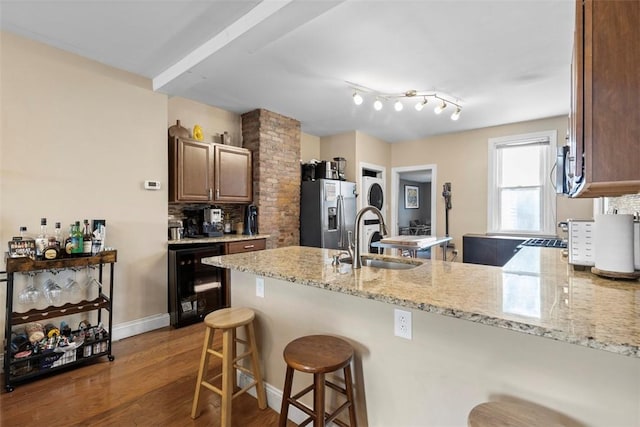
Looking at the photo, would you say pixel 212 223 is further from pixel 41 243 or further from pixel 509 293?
pixel 509 293

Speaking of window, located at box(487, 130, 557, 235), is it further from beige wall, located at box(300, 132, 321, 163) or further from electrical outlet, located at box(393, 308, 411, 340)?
electrical outlet, located at box(393, 308, 411, 340)

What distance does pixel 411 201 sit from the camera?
9750mm

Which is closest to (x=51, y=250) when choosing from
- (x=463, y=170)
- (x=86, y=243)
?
(x=86, y=243)

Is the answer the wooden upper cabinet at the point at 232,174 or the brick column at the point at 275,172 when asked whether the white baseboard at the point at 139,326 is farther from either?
the brick column at the point at 275,172

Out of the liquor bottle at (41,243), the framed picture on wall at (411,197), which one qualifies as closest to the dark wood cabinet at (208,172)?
the liquor bottle at (41,243)

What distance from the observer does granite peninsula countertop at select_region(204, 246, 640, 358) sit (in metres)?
0.88

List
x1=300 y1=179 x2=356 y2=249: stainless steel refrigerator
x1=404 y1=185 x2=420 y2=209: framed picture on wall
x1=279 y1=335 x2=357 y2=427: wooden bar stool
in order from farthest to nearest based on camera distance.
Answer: x1=404 y1=185 x2=420 y2=209: framed picture on wall, x1=300 y1=179 x2=356 y2=249: stainless steel refrigerator, x1=279 y1=335 x2=357 y2=427: wooden bar stool

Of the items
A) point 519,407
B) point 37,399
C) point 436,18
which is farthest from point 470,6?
point 37,399

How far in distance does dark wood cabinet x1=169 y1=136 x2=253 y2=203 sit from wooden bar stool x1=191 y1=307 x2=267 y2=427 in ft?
6.62

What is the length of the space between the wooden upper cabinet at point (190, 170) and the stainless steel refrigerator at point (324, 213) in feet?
5.09

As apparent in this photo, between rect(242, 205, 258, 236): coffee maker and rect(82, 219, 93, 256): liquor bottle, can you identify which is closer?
rect(82, 219, 93, 256): liquor bottle

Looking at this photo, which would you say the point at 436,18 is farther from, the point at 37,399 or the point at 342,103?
the point at 37,399

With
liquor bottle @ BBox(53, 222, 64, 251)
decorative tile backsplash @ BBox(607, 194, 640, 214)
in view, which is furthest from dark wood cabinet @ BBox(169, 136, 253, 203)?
decorative tile backsplash @ BBox(607, 194, 640, 214)

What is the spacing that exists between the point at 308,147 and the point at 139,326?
382 cm
